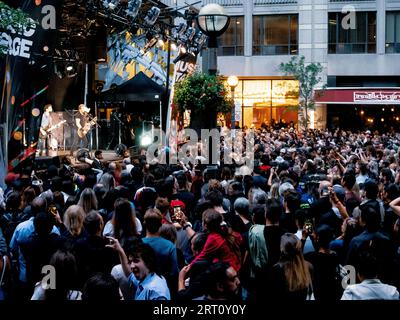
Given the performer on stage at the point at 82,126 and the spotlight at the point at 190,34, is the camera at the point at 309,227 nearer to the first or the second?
the spotlight at the point at 190,34

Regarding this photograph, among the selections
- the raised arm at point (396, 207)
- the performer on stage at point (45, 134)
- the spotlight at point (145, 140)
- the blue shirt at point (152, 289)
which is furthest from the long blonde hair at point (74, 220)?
the spotlight at point (145, 140)

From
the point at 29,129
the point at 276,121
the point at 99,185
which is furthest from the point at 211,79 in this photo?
the point at 276,121

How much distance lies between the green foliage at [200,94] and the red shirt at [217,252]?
12.0 m

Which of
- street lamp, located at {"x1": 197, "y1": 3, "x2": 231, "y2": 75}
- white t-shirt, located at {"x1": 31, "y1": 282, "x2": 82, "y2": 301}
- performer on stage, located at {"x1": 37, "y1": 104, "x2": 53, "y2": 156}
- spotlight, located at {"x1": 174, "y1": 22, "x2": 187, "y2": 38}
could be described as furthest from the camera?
spotlight, located at {"x1": 174, "y1": 22, "x2": 187, "y2": 38}

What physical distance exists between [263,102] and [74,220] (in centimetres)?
3630

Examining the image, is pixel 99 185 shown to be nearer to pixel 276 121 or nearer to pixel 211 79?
pixel 211 79

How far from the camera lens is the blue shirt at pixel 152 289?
437cm

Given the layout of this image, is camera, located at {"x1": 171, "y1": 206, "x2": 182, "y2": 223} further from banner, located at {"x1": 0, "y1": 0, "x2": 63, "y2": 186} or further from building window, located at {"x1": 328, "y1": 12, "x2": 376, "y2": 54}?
building window, located at {"x1": 328, "y1": 12, "x2": 376, "y2": 54}

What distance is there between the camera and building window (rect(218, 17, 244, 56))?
4118 cm

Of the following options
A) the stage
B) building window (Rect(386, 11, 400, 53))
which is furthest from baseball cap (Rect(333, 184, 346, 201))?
building window (Rect(386, 11, 400, 53))

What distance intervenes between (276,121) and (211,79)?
22.2 meters

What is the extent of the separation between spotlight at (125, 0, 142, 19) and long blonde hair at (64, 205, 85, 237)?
1190 centimetres

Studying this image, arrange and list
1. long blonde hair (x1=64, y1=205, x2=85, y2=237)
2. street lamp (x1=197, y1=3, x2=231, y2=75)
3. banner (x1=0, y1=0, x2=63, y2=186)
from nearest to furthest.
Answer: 1. long blonde hair (x1=64, y1=205, x2=85, y2=237)
2. street lamp (x1=197, y1=3, x2=231, y2=75)
3. banner (x1=0, y1=0, x2=63, y2=186)

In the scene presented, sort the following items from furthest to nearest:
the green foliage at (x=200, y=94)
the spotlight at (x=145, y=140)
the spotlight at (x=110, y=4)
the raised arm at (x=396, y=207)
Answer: the spotlight at (x=145, y=140), the green foliage at (x=200, y=94), the spotlight at (x=110, y=4), the raised arm at (x=396, y=207)
